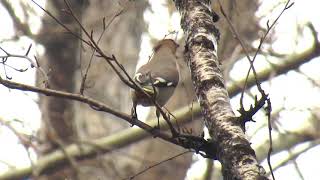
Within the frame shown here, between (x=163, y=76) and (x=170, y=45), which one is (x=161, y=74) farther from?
(x=170, y=45)

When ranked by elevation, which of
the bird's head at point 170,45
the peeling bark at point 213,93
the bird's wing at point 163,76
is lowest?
the peeling bark at point 213,93

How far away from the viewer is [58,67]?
17.5ft

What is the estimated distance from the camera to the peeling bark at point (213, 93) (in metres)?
2.07

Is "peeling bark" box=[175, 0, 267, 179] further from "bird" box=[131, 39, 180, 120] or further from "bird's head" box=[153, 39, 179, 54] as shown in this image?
"bird's head" box=[153, 39, 179, 54]

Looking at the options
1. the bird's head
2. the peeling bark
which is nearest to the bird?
the bird's head

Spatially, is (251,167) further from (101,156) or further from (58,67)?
(58,67)

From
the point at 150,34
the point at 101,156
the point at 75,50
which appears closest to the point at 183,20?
the point at 101,156

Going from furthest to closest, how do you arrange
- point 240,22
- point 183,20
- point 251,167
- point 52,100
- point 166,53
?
point 240,22, point 52,100, point 166,53, point 183,20, point 251,167

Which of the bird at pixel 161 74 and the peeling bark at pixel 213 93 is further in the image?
the bird at pixel 161 74

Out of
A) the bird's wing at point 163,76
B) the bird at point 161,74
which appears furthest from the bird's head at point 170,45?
the bird's wing at point 163,76

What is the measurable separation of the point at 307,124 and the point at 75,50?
257 centimetres

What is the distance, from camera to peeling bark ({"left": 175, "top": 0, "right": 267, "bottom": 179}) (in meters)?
2.07

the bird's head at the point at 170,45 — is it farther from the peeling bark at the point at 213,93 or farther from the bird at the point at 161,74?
the peeling bark at the point at 213,93

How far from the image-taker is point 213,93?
2355mm
